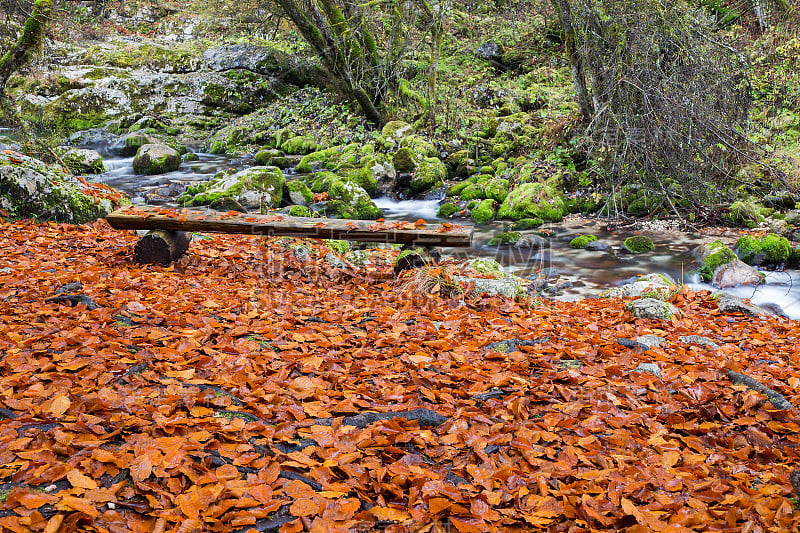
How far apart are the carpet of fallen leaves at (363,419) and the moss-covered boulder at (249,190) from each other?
513 cm

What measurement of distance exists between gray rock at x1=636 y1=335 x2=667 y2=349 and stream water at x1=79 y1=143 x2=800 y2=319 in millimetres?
2222

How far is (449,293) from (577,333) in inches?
48.8

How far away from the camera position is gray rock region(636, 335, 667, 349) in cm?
383

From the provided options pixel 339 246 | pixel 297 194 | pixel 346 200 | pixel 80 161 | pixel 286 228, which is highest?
pixel 80 161

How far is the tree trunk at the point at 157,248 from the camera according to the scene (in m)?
5.20

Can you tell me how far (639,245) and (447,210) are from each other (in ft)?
11.3

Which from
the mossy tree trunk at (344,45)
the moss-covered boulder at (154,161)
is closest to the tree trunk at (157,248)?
the mossy tree trunk at (344,45)

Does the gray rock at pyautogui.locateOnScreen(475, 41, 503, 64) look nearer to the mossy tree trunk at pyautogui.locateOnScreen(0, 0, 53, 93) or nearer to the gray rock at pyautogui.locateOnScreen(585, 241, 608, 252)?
Answer: the gray rock at pyautogui.locateOnScreen(585, 241, 608, 252)

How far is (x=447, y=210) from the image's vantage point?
399 inches

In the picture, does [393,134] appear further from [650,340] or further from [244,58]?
[650,340]

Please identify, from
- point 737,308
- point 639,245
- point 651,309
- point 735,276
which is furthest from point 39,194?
point 735,276

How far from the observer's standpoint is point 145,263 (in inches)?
207

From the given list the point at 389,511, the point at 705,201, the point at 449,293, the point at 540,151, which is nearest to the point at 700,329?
the point at 449,293

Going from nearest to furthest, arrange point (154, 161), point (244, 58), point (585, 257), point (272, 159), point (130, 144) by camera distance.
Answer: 1. point (585, 257)
2. point (154, 161)
3. point (272, 159)
4. point (130, 144)
5. point (244, 58)
